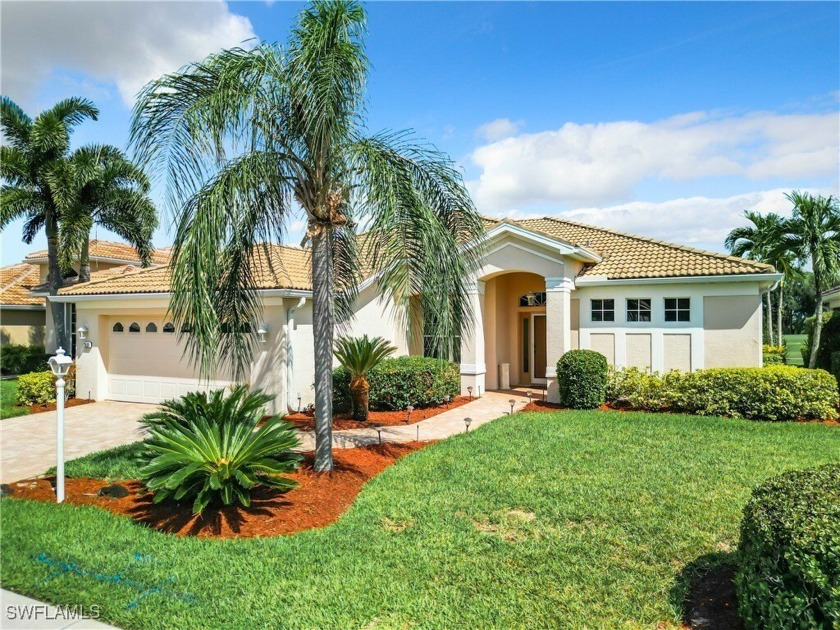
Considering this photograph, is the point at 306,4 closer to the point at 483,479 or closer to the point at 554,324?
the point at 483,479

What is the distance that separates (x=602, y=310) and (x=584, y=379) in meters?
2.69

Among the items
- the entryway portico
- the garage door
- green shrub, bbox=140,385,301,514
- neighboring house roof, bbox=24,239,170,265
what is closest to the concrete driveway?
the garage door

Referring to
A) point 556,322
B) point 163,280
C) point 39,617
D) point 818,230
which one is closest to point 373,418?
point 556,322

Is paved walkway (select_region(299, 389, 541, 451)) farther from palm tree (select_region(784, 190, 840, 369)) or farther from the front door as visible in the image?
palm tree (select_region(784, 190, 840, 369))

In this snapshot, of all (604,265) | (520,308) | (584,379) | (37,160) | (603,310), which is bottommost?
(584,379)

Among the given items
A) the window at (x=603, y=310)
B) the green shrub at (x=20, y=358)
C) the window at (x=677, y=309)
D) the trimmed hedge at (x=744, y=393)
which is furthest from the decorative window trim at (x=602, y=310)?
the green shrub at (x=20, y=358)

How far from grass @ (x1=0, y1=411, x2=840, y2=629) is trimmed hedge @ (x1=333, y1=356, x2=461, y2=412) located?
527 cm

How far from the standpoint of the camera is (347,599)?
14.9 feet

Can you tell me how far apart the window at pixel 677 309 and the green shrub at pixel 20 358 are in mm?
25686

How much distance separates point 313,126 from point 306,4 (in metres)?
1.96

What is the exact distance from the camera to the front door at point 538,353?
1888 centimetres

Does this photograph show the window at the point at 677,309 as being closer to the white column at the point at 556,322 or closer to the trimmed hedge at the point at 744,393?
the trimmed hedge at the point at 744,393

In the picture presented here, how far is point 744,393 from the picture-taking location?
12492 mm

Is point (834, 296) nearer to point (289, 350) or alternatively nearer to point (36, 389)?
point (289, 350)
